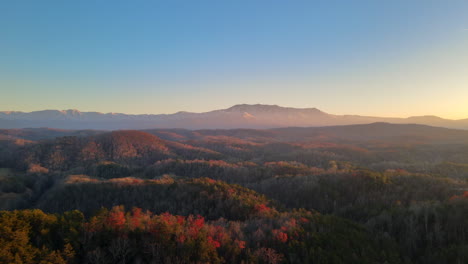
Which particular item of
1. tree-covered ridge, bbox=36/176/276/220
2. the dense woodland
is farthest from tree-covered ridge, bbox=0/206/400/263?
tree-covered ridge, bbox=36/176/276/220

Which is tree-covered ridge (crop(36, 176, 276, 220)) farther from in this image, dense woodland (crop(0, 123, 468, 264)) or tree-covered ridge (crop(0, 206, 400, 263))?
tree-covered ridge (crop(0, 206, 400, 263))

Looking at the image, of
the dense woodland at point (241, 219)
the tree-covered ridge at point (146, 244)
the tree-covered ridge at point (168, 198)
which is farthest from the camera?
the tree-covered ridge at point (168, 198)

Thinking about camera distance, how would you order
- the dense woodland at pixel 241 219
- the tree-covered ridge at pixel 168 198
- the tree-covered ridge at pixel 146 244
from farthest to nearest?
the tree-covered ridge at pixel 168 198 → the dense woodland at pixel 241 219 → the tree-covered ridge at pixel 146 244

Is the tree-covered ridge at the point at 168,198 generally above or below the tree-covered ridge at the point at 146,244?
below

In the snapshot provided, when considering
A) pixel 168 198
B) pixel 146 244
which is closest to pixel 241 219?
pixel 146 244

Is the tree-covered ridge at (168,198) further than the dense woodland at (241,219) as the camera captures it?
Yes

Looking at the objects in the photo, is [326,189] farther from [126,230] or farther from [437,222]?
[126,230]

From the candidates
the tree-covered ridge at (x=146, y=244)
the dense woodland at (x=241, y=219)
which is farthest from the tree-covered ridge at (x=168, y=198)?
the tree-covered ridge at (x=146, y=244)

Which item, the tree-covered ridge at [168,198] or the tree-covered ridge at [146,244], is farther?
the tree-covered ridge at [168,198]

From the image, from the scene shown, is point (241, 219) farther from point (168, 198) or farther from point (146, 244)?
point (168, 198)

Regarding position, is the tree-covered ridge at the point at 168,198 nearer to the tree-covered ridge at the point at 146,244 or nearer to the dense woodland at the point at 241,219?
the dense woodland at the point at 241,219

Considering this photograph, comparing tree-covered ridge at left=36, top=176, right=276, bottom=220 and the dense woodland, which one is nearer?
the dense woodland
